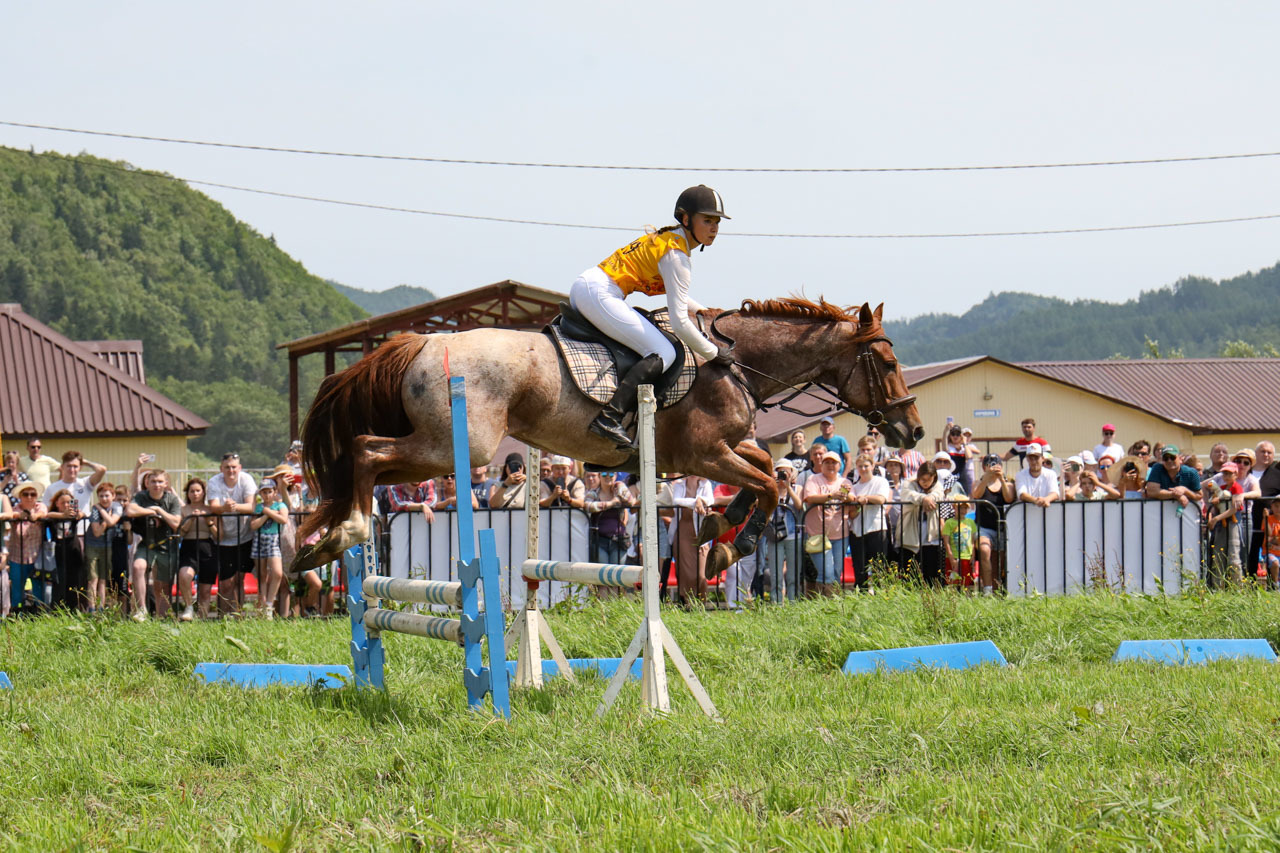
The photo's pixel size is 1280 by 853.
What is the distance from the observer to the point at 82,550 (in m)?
11.4

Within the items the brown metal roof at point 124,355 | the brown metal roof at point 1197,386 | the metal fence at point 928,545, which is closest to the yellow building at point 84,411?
the brown metal roof at point 124,355

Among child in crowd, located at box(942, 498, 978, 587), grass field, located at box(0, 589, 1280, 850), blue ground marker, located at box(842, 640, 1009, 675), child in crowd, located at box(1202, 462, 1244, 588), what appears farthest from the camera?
child in crowd, located at box(1202, 462, 1244, 588)

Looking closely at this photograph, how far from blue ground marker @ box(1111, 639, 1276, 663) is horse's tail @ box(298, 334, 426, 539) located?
171 inches

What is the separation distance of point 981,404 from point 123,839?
43.2m

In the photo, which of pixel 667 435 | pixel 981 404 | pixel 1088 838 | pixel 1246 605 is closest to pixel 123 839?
pixel 1088 838

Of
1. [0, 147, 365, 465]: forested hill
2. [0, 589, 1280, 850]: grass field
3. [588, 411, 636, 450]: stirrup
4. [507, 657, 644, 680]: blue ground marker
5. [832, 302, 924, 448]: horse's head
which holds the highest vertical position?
[0, 147, 365, 465]: forested hill

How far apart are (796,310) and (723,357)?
0.74m

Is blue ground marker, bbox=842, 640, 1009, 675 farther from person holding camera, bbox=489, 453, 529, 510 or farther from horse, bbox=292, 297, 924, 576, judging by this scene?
person holding camera, bbox=489, 453, 529, 510

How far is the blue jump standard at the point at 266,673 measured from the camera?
6916 millimetres

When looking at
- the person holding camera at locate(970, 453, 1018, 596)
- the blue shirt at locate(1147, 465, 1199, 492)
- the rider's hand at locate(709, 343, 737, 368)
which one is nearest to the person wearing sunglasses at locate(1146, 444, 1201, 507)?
the blue shirt at locate(1147, 465, 1199, 492)

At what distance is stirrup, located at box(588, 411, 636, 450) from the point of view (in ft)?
21.0

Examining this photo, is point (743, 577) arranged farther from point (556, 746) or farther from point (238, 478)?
point (556, 746)

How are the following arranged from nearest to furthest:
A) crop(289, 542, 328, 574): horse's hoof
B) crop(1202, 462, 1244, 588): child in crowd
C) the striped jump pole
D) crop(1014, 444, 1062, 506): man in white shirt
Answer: the striped jump pole
crop(289, 542, 328, 574): horse's hoof
crop(1202, 462, 1244, 588): child in crowd
crop(1014, 444, 1062, 506): man in white shirt

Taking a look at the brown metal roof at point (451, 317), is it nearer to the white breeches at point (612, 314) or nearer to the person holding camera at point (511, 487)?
the person holding camera at point (511, 487)
